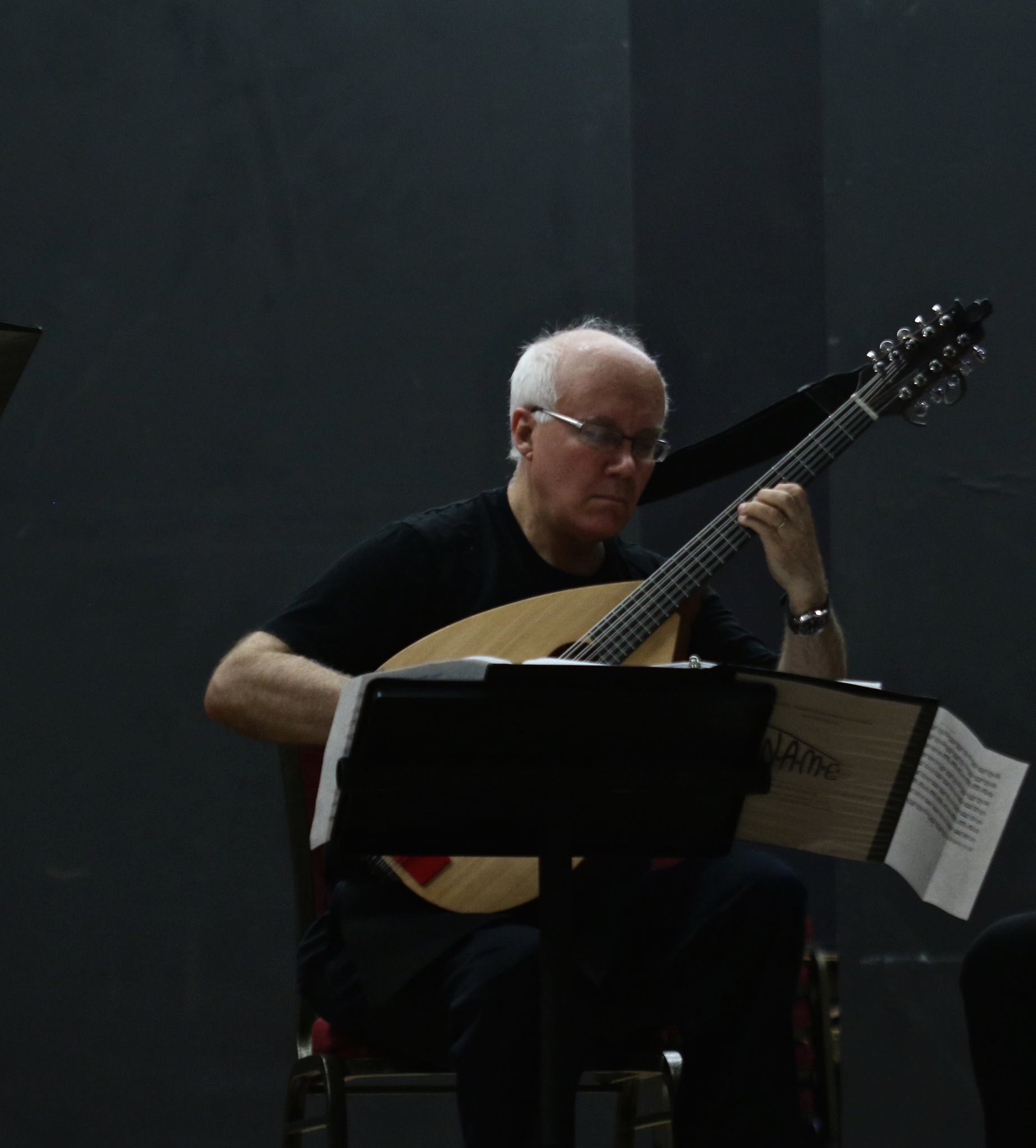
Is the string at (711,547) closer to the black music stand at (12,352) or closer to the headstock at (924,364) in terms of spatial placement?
the headstock at (924,364)

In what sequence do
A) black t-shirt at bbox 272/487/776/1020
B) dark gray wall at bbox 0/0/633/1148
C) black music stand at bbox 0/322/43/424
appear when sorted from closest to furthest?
1. black music stand at bbox 0/322/43/424
2. black t-shirt at bbox 272/487/776/1020
3. dark gray wall at bbox 0/0/633/1148

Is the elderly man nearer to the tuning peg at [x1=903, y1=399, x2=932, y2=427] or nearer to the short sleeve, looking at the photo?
the short sleeve

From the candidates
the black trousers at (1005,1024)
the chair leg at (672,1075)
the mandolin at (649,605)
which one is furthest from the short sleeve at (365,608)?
the black trousers at (1005,1024)

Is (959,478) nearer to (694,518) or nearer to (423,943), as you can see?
(694,518)

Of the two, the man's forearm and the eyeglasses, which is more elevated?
the eyeglasses

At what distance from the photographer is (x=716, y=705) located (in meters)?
1.36

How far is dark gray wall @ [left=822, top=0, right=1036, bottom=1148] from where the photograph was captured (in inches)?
104

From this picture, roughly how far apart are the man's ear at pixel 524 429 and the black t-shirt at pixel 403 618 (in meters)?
0.07

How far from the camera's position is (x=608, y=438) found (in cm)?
206

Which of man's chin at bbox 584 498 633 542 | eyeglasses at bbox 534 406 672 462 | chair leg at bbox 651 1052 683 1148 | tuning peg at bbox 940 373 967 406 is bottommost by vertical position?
chair leg at bbox 651 1052 683 1148

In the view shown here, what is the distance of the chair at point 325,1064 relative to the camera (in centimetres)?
167

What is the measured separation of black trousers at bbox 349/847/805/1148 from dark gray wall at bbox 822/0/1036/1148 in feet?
3.30

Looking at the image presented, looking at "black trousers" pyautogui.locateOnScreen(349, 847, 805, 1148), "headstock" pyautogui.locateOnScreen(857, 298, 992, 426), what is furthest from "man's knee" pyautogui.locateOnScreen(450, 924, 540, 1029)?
"headstock" pyautogui.locateOnScreen(857, 298, 992, 426)

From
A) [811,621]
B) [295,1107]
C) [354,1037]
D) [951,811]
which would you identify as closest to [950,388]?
[811,621]
